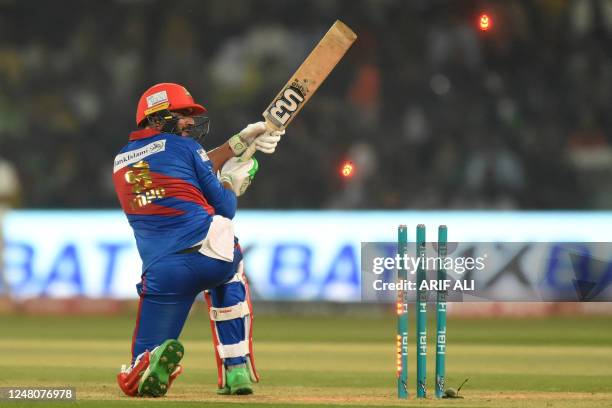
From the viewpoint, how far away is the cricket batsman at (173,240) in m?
7.50

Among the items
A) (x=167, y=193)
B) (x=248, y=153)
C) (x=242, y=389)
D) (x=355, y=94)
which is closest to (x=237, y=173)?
(x=248, y=153)

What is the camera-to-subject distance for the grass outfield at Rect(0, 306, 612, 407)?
775 cm

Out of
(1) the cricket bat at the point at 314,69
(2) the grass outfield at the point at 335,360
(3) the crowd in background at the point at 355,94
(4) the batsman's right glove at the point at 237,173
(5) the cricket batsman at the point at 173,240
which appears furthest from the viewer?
(3) the crowd in background at the point at 355,94

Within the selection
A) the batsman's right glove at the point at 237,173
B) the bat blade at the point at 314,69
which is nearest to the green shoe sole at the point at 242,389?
the batsman's right glove at the point at 237,173

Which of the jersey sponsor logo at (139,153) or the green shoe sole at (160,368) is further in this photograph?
the jersey sponsor logo at (139,153)

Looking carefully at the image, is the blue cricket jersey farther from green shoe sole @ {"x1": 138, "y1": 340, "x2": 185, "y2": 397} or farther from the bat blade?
the bat blade

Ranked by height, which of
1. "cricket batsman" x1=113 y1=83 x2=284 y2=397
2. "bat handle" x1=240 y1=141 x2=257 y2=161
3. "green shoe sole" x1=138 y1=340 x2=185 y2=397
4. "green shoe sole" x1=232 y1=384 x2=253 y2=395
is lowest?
"green shoe sole" x1=232 y1=384 x2=253 y2=395

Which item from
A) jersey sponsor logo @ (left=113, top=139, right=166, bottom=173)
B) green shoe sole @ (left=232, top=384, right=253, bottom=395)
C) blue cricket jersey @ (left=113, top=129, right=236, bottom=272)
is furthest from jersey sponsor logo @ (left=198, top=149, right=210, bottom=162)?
green shoe sole @ (left=232, top=384, right=253, bottom=395)

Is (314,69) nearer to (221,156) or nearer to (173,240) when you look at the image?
(221,156)

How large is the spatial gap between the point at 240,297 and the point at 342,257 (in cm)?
790

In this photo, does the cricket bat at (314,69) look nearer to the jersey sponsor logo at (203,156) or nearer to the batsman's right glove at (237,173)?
the batsman's right glove at (237,173)

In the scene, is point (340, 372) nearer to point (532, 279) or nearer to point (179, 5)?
point (532, 279)

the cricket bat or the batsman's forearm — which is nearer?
the batsman's forearm

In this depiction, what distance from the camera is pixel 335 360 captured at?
35.7 ft
